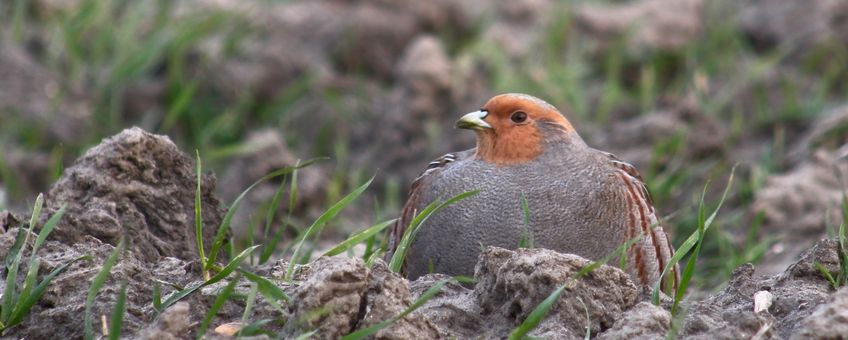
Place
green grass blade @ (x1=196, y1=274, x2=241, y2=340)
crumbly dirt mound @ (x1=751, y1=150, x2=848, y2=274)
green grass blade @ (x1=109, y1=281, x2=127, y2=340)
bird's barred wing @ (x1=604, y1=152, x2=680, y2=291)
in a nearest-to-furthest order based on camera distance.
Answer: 1. green grass blade @ (x1=109, y1=281, x2=127, y2=340)
2. green grass blade @ (x1=196, y1=274, x2=241, y2=340)
3. bird's barred wing @ (x1=604, y1=152, x2=680, y2=291)
4. crumbly dirt mound @ (x1=751, y1=150, x2=848, y2=274)

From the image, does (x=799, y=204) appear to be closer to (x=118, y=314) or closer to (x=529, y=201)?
(x=529, y=201)

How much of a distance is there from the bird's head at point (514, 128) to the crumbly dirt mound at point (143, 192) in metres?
0.94

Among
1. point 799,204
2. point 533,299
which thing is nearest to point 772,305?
point 533,299

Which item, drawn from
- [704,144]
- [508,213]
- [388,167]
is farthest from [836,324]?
[388,167]

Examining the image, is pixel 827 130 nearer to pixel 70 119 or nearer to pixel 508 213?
pixel 508 213

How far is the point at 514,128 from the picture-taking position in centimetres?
450

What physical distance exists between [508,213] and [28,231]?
1444 millimetres

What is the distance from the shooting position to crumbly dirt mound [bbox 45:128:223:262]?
392 cm

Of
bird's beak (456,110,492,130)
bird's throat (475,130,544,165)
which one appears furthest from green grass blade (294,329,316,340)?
→ bird's beak (456,110,492,130)

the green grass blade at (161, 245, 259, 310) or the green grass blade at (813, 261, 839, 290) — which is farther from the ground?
the green grass blade at (161, 245, 259, 310)

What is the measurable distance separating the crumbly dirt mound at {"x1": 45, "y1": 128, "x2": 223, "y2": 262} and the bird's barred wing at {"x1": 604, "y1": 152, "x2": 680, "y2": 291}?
1.30 metres

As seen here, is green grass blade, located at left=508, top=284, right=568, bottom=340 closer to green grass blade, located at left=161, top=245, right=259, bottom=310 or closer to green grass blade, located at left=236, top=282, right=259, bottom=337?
green grass blade, located at left=236, top=282, right=259, bottom=337

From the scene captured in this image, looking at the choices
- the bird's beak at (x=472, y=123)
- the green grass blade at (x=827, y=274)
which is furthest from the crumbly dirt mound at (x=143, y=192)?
the green grass blade at (x=827, y=274)

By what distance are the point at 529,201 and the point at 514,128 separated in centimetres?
36
